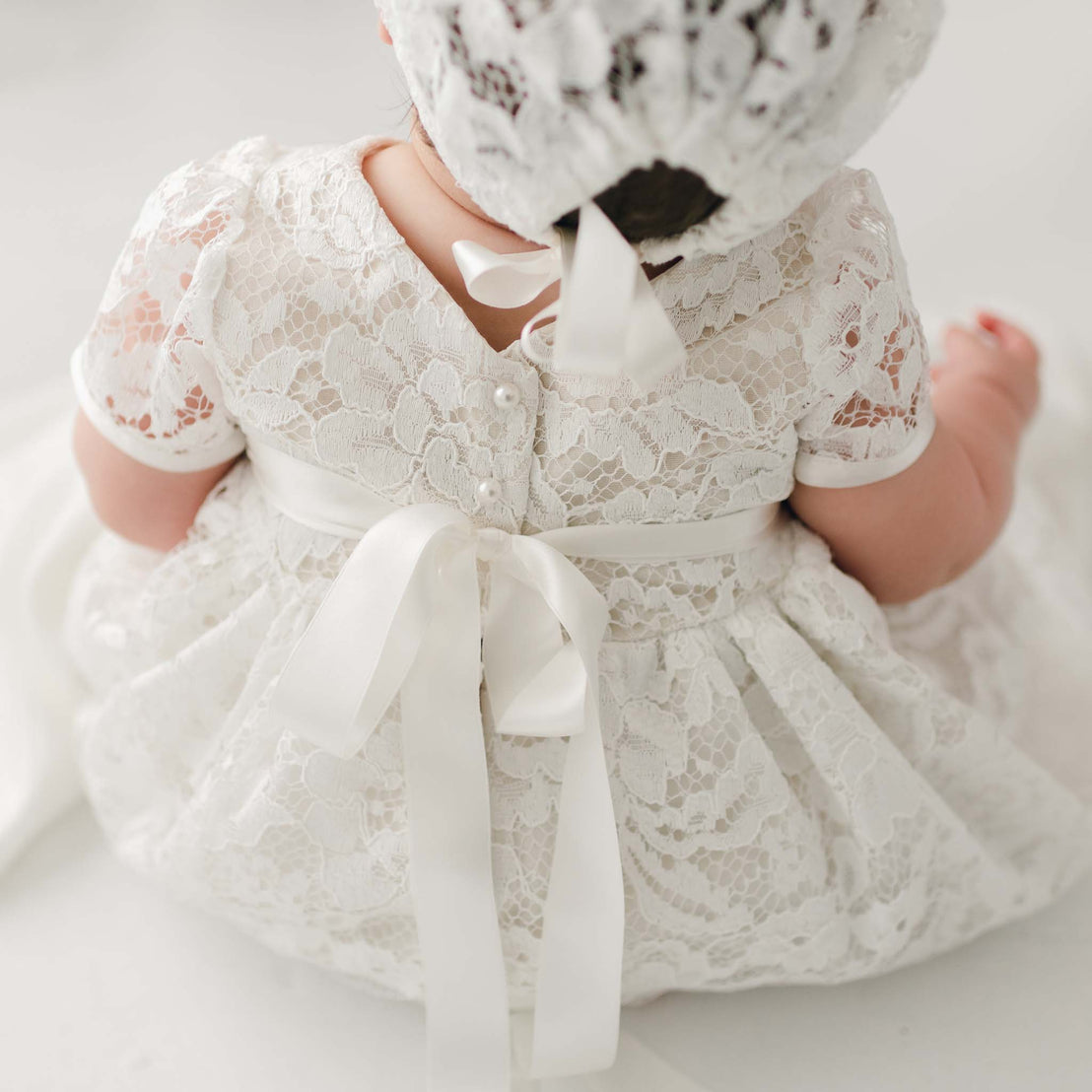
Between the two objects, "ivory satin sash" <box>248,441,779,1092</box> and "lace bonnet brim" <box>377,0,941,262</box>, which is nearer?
"lace bonnet brim" <box>377,0,941,262</box>

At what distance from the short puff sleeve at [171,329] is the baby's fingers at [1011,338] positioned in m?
0.77

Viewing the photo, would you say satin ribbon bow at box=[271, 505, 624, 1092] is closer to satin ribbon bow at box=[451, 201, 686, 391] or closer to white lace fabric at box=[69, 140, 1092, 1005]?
white lace fabric at box=[69, 140, 1092, 1005]

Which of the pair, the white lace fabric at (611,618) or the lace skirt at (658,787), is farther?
the lace skirt at (658,787)

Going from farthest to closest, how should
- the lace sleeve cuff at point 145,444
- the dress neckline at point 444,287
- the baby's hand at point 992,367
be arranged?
the baby's hand at point 992,367
the lace sleeve cuff at point 145,444
the dress neckline at point 444,287

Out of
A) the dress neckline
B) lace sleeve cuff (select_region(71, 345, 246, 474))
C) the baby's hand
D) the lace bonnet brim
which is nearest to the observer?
the lace bonnet brim

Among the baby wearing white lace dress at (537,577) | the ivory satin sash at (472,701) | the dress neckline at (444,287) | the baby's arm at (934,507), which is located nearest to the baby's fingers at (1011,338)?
the baby's arm at (934,507)

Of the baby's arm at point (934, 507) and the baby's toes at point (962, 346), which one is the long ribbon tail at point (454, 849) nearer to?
the baby's arm at point (934, 507)

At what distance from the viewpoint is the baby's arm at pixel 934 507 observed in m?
0.87

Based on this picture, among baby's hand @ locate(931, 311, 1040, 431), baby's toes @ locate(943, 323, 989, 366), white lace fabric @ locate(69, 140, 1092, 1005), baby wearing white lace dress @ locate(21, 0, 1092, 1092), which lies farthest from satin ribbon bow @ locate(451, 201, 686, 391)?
baby's toes @ locate(943, 323, 989, 366)

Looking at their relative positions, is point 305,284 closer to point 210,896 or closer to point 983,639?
point 210,896

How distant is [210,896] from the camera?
96cm

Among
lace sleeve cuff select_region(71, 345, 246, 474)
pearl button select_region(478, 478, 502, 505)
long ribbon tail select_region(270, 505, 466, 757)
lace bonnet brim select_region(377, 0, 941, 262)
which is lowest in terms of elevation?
long ribbon tail select_region(270, 505, 466, 757)

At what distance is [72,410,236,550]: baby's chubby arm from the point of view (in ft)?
2.99

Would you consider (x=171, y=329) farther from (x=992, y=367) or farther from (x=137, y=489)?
(x=992, y=367)
